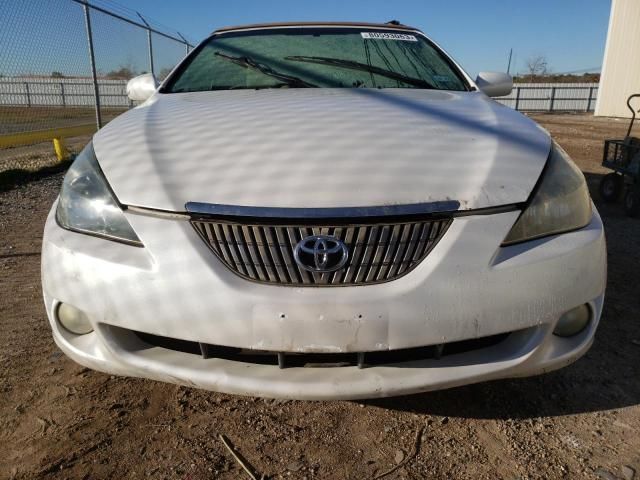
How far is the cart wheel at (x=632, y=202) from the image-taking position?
183 inches

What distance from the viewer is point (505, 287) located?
4.39 ft

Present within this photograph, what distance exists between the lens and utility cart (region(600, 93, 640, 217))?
15.4 feet

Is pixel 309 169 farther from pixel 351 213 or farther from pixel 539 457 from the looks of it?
pixel 539 457

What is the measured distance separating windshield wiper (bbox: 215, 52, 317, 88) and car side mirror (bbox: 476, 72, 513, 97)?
992mm

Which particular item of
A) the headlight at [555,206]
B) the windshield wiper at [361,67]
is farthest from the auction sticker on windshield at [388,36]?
the headlight at [555,206]

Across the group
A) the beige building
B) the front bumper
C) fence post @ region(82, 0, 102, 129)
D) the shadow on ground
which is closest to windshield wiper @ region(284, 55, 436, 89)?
the front bumper

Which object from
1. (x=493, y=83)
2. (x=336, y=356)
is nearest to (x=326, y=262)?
(x=336, y=356)

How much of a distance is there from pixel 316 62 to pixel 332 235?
1.62 metres

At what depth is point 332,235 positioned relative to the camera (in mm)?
1352

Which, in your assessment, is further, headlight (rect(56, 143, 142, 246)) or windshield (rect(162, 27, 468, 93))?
windshield (rect(162, 27, 468, 93))

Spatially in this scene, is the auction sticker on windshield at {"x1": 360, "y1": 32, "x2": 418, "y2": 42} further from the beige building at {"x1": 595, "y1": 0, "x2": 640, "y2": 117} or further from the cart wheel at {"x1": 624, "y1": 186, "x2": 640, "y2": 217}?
the beige building at {"x1": 595, "y1": 0, "x2": 640, "y2": 117}

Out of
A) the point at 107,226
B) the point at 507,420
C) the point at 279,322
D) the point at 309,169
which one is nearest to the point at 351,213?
the point at 309,169

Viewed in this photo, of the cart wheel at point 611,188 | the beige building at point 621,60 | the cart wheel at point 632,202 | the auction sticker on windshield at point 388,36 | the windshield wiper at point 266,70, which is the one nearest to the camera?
the windshield wiper at point 266,70

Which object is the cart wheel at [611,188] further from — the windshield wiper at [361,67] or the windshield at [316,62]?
the windshield wiper at [361,67]
